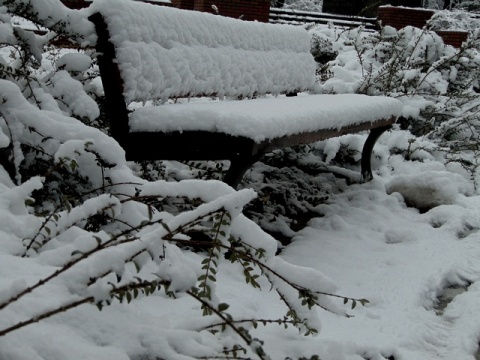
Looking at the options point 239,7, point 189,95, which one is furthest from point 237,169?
point 239,7

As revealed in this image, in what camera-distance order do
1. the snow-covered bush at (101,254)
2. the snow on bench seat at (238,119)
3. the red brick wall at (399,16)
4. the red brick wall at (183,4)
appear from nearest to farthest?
the snow-covered bush at (101,254) < the snow on bench seat at (238,119) < the red brick wall at (183,4) < the red brick wall at (399,16)

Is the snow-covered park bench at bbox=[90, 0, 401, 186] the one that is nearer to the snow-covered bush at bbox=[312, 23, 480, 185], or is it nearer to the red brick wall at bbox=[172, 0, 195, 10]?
the snow-covered bush at bbox=[312, 23, 480, 185]

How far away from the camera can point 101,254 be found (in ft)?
3.74

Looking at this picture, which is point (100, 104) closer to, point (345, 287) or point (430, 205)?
point (345, 287)

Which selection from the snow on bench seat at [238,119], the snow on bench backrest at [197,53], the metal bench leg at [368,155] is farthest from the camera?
the metal bench leg at [368,155]

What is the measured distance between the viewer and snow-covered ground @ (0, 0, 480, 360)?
1176 mm

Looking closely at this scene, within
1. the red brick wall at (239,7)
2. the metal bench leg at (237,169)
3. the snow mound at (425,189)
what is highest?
the metal bench leg at (237,169)

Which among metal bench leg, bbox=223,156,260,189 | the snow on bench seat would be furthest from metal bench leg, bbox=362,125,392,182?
metal bench leg, bbox=223,156,260,189

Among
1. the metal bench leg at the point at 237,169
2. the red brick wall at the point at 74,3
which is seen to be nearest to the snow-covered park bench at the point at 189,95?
the metal bench leg at the point at 237,169

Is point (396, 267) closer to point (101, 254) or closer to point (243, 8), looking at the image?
point (101, 254)

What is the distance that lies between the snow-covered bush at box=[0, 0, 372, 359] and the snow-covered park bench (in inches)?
7.1

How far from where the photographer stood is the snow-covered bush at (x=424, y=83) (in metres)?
5.84

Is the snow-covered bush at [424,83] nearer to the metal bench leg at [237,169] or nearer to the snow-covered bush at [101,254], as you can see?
the metal bench leg at [237,169]

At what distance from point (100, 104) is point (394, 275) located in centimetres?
168
